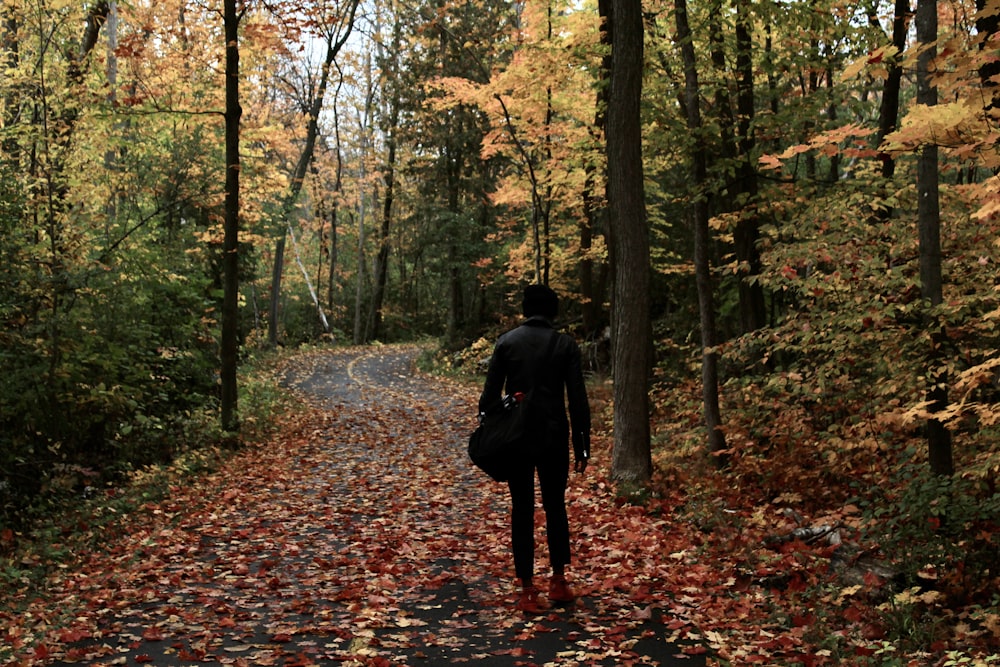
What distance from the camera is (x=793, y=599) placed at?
537 cm

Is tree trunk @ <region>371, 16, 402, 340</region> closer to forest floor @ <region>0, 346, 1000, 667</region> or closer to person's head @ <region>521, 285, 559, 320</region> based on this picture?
forest floor @ <region>0, 346, 1000, 667</region>

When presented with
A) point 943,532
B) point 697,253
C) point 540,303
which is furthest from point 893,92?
point 540,303

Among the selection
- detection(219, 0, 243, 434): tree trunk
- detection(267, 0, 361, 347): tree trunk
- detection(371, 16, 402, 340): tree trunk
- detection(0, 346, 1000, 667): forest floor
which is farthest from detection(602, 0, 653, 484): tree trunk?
detection(371, 16, 402, 340): tree trunk

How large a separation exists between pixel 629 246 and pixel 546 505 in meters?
4.21

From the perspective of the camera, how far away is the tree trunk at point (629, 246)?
8727 mm

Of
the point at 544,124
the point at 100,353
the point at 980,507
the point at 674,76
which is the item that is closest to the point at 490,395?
the point at 980,507

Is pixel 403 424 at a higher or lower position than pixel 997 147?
lower

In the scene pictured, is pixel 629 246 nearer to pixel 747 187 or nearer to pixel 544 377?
pixel 544 377

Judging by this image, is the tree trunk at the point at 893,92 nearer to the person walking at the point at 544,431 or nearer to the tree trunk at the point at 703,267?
the tree trunk at the point at 703,267

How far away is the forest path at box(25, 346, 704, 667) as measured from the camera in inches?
193

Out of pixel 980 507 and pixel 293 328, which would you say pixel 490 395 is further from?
pixel 293 328

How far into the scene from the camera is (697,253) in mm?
9844

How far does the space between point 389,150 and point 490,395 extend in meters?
34.8

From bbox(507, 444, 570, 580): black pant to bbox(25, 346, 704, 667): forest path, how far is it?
39cm
